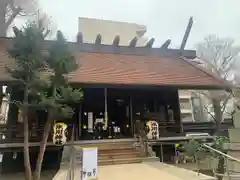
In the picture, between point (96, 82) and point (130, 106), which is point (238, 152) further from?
point (130, 106)

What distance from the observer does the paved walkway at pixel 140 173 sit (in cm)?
711

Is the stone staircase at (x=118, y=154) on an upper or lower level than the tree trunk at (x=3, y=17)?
lower

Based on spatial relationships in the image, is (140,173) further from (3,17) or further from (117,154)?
(3,17)

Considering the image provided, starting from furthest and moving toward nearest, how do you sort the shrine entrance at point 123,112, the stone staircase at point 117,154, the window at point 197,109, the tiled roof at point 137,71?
the window at point 197,109 → the shrine entrance at point 123,112 → the tiled roof at point 137,71 → the stone staircase at point 117,154

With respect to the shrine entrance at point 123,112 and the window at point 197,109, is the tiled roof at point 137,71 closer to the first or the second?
the shrine entrance at point 123,112

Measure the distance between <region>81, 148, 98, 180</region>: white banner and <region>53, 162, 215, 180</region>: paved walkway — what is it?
2.48 m

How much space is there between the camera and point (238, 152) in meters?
5.79

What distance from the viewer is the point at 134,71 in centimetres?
1234

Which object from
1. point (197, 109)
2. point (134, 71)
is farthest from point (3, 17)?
point (197, 109)

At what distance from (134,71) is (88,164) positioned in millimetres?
7980

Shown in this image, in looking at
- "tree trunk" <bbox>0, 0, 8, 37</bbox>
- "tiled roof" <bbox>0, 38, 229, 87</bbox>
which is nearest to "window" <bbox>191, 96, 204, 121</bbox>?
"tiled roof" <bbox>0, 38, 229, 87</bbox>

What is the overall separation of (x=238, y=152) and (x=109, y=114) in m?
8.25

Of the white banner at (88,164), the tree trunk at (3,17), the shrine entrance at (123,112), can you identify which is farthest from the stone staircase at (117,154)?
Answer: the tree trunk at (3,17)

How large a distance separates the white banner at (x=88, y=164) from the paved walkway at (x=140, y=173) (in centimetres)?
248
